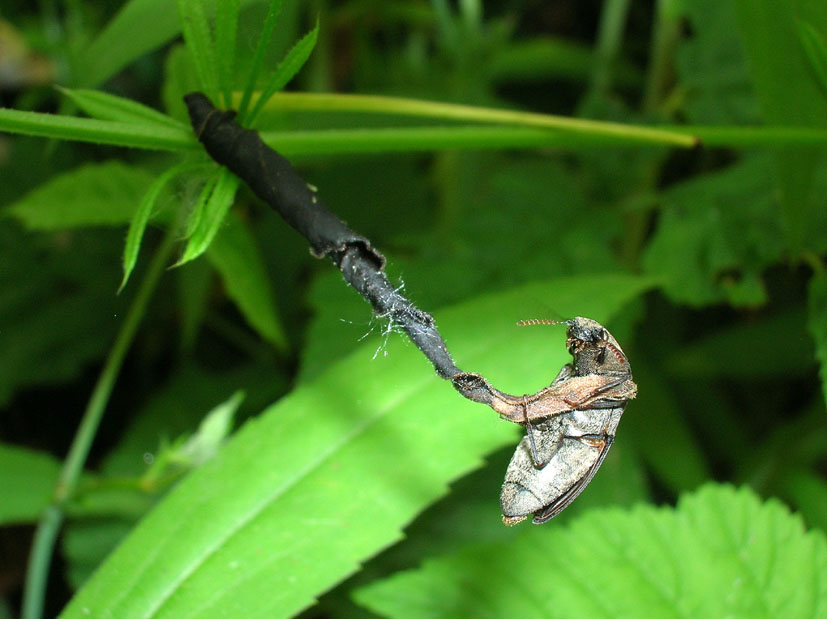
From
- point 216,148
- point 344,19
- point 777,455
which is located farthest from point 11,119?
point 344,19

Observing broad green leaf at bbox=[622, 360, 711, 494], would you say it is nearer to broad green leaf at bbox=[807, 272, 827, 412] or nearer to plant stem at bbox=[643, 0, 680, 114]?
broad green leaf at bbox=[807, 272, 827, 412]

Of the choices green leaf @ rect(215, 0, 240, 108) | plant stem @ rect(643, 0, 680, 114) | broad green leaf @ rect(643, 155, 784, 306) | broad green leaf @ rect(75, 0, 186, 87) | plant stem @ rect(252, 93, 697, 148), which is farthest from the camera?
plant stem @ rect(643, 0, 680, 114)

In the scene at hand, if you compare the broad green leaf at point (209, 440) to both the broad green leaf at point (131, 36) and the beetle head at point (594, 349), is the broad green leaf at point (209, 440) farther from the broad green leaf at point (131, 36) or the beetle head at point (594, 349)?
the beetle head at point (594, 349)

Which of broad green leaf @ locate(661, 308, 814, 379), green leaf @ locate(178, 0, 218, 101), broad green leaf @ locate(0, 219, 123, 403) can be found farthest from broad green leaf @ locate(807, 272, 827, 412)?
broad green leaf @ locate(0, 219, 123, 403)

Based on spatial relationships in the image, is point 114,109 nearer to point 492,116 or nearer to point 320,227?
point 320,227

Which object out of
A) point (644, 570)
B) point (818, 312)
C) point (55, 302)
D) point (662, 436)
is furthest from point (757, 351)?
point (55, 302)

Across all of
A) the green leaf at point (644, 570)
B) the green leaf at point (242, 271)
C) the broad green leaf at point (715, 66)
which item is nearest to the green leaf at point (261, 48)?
the green leaf at point (242, 271)
